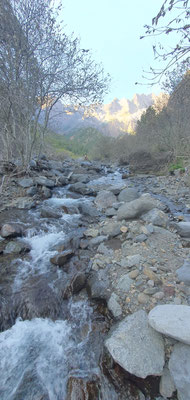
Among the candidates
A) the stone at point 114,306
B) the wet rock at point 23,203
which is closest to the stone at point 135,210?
the stone at point 114,306

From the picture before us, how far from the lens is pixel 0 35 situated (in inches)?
231

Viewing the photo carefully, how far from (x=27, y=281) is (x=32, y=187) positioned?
4.43 m

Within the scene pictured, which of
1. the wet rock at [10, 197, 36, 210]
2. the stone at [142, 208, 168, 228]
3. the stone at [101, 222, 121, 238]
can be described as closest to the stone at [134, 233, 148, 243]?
the stone at [101, 222, 121, 238]

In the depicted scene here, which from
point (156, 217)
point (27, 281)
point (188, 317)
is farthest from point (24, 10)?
point (188, 317)

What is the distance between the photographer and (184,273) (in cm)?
254

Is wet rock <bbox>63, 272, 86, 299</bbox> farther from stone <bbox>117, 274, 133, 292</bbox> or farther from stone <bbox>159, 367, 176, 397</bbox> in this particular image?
stone <bbox>159, 367, 176, 397</bbox>

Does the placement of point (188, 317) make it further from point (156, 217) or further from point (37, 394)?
point (156, 217)

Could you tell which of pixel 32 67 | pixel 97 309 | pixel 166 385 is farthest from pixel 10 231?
pixel 32 67

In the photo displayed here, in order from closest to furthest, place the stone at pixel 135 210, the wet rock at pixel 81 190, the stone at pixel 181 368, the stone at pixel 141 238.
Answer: the stone at pixel 181 368, the stone at pixel 141 238, the stone at pixel 135 210, the wet rock at pixel 81 190

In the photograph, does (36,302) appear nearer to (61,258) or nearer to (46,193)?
(61,258)

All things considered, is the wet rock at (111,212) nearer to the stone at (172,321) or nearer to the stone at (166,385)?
the stone at (172,321)

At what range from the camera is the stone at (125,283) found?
249 centimetres

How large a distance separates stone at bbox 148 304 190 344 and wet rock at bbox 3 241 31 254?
2.66 meters

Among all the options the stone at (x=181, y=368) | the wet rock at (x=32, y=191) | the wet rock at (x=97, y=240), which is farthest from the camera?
the wet rock at (x=32, y=191)
